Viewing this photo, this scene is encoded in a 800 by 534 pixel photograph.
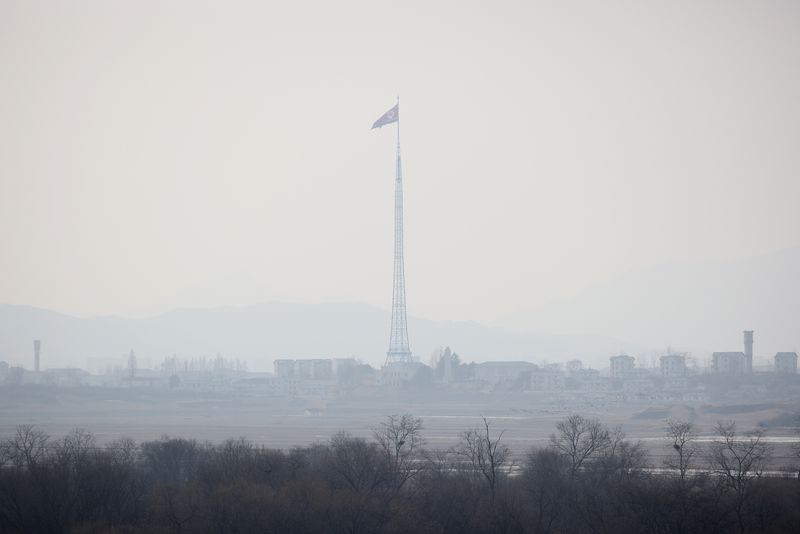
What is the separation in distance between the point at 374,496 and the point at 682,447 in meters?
23.9

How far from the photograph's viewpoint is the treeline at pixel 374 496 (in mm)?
37656

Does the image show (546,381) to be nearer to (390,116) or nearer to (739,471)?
(390,116)

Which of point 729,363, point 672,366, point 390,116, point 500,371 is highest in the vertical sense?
point 390,116

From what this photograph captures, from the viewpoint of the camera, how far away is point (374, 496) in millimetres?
41000

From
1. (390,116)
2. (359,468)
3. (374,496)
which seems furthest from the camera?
(390,116)

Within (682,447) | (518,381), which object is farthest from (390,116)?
(682,447)

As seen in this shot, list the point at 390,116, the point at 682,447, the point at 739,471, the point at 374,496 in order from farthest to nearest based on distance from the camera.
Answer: the point at 390,116, the point at 682,447, the point at 739,471, the point at 374,496

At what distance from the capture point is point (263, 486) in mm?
40938

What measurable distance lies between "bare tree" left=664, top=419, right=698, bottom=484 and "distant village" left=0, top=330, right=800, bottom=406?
1565 inches

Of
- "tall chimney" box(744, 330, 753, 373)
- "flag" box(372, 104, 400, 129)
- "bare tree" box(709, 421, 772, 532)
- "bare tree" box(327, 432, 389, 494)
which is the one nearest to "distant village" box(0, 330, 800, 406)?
"tall chimney" box(744, 330, 753, 373)

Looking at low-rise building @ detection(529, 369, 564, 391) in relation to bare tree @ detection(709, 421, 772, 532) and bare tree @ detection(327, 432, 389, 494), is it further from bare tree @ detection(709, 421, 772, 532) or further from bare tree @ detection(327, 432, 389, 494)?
bare tree @ detection(327, 432, 389, 494)

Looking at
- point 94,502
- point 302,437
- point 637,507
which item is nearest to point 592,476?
point 637,507

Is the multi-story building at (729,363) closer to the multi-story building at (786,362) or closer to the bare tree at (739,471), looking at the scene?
the multi-story building at (786,362)

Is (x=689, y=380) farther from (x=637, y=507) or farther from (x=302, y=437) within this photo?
(x=637, y=507)
